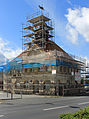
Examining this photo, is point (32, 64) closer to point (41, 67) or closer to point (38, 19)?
point (41, 67)

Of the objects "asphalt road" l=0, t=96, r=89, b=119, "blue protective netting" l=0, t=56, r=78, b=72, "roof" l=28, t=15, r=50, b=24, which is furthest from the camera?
"roof" l=28, t=15, r=50, b=24

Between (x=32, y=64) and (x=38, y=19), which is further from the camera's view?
(x=38, y=19)

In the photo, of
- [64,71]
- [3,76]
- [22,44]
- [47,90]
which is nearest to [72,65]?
[64,71]

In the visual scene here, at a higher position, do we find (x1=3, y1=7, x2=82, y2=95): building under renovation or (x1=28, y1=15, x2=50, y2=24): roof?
(x1=28, y1=15, x2=50, y2=24): roof

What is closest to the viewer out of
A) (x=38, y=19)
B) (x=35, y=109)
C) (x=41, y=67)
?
(x=35, y=109)

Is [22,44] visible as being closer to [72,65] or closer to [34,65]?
[34,65]

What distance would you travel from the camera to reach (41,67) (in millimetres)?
35250

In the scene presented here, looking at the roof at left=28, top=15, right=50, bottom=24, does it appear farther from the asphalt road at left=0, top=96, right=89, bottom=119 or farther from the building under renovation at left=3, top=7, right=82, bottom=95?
the asphalt road at left=0, top=96, right=89, bottom=119

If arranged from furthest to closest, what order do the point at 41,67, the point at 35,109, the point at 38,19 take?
the point at 38,19, the point at 41,67, the point at 35,109

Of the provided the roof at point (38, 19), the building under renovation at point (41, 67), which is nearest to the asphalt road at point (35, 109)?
the building under renovation at point (41, 67)

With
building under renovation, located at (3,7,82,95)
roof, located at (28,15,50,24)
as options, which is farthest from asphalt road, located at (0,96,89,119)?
roof, located at (28,15,50,24)

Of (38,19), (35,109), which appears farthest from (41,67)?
(35,109)

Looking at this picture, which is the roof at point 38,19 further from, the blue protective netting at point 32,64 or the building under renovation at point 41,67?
the blue protective netting at point 32,64

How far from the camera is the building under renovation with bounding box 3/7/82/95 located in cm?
3297
